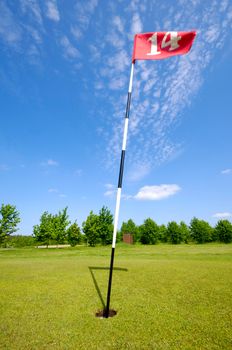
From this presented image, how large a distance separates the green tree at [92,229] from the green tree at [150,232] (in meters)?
30.7

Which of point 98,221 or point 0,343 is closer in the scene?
point 0,343

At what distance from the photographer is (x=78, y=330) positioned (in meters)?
4.66

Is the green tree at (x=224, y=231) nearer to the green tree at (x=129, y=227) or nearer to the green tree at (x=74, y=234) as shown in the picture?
the green tree at (x=129, y=227)

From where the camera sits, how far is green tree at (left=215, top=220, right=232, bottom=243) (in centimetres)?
7388

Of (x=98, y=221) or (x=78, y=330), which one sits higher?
(x=98, y=221)

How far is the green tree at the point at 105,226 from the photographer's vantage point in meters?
51.6

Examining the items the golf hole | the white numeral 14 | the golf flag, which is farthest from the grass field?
the white numeral 14

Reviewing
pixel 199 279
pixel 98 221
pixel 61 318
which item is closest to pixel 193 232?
pixel 98 221

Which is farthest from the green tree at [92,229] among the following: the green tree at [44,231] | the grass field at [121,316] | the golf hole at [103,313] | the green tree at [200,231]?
the golf hole at [103,313]

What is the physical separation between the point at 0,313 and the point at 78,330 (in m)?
2.45

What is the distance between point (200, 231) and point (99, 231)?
137 ft

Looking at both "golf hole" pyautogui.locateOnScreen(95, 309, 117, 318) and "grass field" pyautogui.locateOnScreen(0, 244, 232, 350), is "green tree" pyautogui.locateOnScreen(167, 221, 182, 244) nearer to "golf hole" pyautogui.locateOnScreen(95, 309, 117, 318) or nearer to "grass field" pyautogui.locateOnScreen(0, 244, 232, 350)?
"grass field" pyautogui.locateOnScreen(0, 244, 232, 350)

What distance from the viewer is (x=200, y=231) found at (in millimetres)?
76562

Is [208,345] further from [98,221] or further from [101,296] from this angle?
[98,221]
